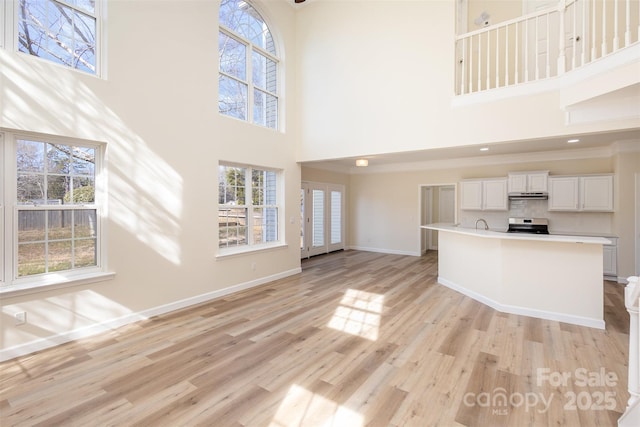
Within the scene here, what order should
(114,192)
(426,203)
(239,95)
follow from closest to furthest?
(114,192), (239,95), (426,203)

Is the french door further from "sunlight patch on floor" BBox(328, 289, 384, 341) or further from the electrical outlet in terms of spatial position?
the electrical outlet

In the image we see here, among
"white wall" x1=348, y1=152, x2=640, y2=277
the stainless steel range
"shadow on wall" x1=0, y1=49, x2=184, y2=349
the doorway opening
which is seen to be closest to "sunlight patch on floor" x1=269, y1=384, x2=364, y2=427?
"shadow on wall" x1=0, y1=49, x2=184, y2=349

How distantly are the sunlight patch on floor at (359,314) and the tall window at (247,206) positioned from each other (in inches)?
78.0

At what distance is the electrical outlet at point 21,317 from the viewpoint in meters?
2.78

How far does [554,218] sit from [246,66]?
6934 mm

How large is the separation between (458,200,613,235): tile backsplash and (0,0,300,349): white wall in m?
5.80

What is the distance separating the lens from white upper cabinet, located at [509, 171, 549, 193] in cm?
614

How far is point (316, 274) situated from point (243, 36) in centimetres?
457

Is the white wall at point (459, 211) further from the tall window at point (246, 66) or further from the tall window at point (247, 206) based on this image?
the tall window at point (246, 66)

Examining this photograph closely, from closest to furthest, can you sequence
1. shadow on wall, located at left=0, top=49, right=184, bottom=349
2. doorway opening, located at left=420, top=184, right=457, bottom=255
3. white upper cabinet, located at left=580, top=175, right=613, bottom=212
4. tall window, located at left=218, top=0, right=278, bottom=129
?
shadow on wall, located at left=0, top=49, right=184, bottom=349 → tall window, located at left=218, top=0, right=278, bottom=129 → white upper cabinet, located at left=580, top=175, right=613, bottom=212 → doorway opening, located at left=420, top=184, right=457, bottom=255

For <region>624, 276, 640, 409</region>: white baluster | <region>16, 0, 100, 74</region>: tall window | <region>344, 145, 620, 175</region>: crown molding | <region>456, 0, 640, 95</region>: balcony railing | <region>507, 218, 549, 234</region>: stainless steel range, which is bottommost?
<region>624, 276, 640, 409</region>: white baluster

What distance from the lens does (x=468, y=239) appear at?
4664mm

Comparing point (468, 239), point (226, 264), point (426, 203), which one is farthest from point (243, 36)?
point (426, 203)

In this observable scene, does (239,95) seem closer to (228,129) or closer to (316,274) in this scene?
(228,129)
